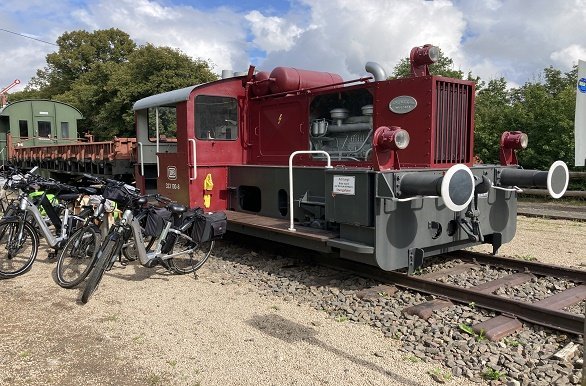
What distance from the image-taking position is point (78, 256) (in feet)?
19.4

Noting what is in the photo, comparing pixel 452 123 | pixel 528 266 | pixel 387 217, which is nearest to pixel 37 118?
pixel 452 123

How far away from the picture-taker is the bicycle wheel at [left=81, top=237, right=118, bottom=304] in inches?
197

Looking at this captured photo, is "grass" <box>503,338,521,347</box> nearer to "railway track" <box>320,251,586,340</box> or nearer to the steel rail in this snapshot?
"railway track" <box>320,251,586,340</box>

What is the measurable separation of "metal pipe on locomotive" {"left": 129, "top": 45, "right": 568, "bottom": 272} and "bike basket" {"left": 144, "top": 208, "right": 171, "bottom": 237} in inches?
45.4

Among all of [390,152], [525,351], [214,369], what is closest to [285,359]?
[214,369]

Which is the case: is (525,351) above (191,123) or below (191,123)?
below

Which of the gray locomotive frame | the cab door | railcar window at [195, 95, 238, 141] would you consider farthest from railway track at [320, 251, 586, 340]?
railcar window at [195, 95, 238, 141]

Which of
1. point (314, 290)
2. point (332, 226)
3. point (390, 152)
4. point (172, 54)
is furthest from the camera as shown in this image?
point (172, 54)

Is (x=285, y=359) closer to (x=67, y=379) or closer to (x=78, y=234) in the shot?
(x=67, y=379)

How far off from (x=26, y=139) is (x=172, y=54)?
772cm

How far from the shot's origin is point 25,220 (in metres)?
6.15

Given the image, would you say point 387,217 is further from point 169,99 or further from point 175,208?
point 169,99

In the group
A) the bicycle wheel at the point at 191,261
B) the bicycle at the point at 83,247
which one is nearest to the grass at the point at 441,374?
the bicycle wheel at the point at 191,261

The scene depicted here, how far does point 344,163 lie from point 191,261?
234cm
